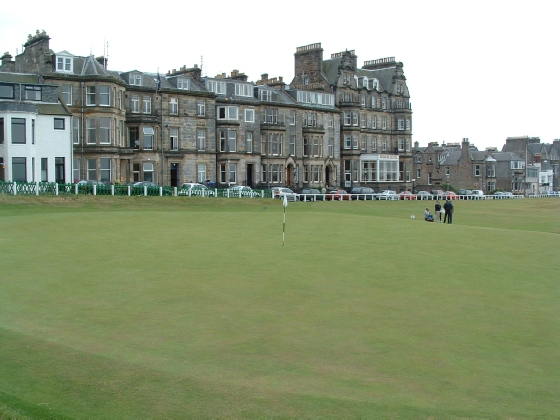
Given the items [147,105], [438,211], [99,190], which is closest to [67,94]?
[147,105]

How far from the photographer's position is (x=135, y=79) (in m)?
66.6

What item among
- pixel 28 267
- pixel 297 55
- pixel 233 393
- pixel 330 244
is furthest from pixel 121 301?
pixel 297 55

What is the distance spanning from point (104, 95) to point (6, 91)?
34.6ft

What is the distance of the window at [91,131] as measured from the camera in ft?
199

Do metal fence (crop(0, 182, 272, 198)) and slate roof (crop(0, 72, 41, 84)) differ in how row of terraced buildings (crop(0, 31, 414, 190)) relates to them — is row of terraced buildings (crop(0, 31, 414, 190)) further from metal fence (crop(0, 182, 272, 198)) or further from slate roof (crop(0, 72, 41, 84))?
metal fence (crop(0, 182, 272, 198))

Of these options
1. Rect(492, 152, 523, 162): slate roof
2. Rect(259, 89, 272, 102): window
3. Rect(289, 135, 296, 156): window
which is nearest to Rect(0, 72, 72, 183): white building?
Rect(259, 89, 272, 102): window

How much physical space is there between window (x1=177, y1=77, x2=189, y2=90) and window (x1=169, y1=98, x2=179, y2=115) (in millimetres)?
1676

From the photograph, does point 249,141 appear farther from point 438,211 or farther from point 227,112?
point 438,211

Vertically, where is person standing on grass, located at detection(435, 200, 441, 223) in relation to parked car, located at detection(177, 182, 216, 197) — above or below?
below

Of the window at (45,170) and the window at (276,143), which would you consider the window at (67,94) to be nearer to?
the window at (45,170)

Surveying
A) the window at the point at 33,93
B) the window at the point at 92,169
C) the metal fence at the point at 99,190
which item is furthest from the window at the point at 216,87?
the window at the point at 33,93

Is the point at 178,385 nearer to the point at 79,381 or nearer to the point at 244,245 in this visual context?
the point at 79,381

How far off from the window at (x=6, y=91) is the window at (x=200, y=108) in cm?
2315

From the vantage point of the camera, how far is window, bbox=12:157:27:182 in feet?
165
